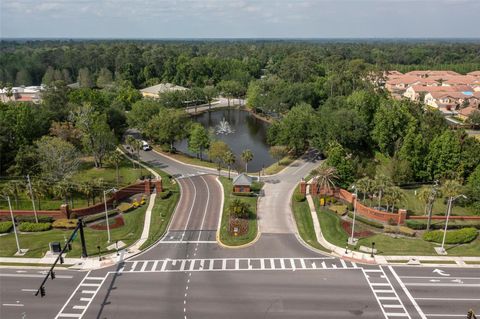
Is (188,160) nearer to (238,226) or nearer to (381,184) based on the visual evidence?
(238,226)

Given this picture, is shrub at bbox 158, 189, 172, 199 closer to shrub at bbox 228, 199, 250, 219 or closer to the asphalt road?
shrub at bbox 228, 199, 250, 219

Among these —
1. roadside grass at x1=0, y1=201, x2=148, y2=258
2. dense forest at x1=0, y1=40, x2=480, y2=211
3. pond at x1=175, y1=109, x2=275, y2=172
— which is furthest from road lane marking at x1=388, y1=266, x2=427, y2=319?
pond at x1=175, y1=109, x2=275, y2=172

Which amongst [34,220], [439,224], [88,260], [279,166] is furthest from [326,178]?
[34,220]

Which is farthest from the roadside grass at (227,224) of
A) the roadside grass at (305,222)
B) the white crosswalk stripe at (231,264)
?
the roadside grass at (305,222)

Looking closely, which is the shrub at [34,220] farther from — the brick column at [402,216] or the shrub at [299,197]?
the brick column at [402,216]

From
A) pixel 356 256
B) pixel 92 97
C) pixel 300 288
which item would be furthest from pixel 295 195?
pixel 92 97

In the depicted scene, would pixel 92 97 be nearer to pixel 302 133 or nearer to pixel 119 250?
pixel 302 133
